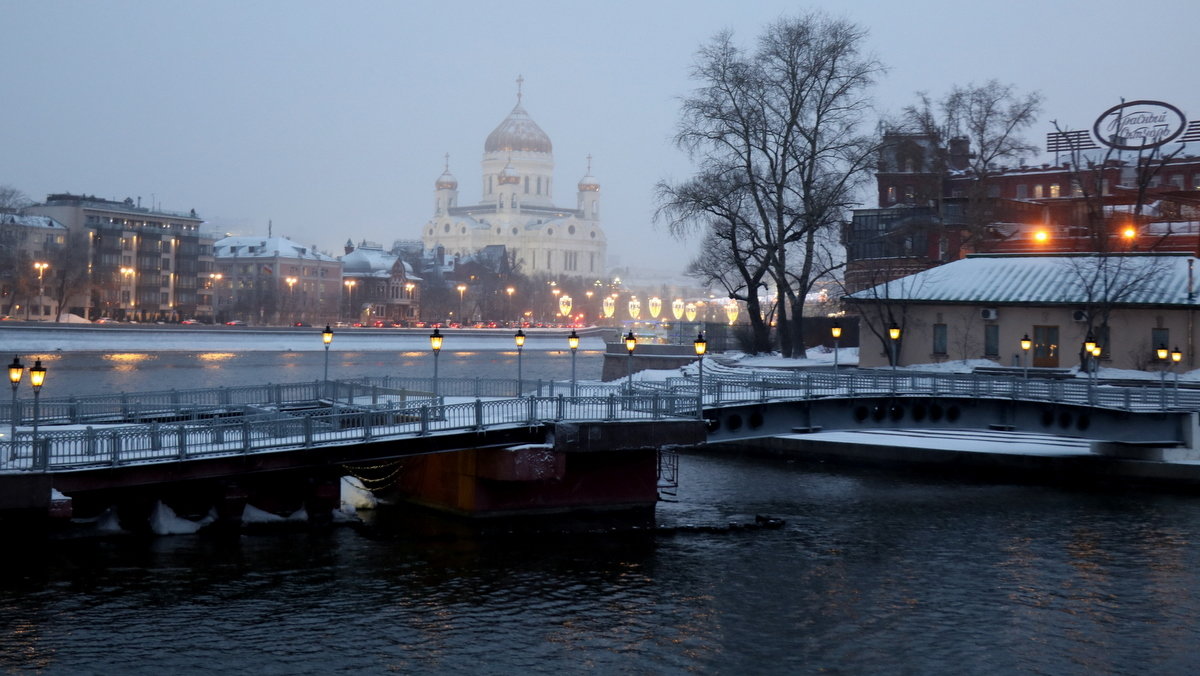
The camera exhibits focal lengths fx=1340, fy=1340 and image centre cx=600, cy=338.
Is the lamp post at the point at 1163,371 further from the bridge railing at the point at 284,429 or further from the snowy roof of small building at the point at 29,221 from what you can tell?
the snowy roof of small building at the point at 29,221

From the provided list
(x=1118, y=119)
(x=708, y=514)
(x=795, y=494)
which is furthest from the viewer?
(x=1118, y=119)

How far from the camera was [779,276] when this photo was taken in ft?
207

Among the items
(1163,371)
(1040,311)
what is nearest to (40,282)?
(1040,311)

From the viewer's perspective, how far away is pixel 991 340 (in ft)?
184

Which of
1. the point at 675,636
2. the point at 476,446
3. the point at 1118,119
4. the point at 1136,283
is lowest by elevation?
the point at 675,636

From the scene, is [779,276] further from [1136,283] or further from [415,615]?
[415,615]

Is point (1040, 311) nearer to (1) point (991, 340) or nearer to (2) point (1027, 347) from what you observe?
(1) point (991, 340)

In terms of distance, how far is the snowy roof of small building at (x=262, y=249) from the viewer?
179 meters

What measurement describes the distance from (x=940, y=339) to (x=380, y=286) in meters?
139

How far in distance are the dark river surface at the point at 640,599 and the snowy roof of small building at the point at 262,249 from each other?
151 m

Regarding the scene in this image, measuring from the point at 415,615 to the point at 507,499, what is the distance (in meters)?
8.31

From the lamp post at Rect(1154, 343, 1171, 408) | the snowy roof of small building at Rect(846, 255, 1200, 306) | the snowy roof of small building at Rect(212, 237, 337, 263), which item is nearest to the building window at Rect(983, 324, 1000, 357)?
the snowy roof of small building at Rect(846, 255, 1200, 306)

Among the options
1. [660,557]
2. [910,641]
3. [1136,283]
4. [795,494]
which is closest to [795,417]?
[795,494]

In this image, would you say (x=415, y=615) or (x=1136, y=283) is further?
(x=1136, y=283)
